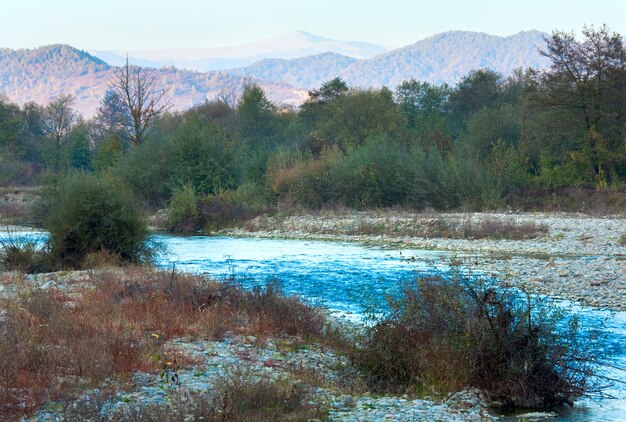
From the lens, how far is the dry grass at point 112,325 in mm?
10367

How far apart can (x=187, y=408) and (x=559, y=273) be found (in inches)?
656

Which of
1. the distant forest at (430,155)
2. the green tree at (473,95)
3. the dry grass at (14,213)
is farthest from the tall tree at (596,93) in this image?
the dry grass at (14,213)

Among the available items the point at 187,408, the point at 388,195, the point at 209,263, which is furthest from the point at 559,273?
the point at 388,195

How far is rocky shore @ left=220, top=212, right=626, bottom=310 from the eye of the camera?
70.4 feet

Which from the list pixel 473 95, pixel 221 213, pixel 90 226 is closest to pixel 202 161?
pixel 221 213

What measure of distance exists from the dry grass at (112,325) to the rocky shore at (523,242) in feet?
14.2

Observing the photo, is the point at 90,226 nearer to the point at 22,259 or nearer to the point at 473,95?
the point at 22,259

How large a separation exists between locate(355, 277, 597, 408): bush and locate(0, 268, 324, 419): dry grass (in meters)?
2.90

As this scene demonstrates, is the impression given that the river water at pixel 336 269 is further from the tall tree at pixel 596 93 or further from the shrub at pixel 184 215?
the tall tree at pixel 596 93

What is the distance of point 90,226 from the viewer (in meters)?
25.5

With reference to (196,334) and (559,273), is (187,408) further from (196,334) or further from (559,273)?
(559,273)

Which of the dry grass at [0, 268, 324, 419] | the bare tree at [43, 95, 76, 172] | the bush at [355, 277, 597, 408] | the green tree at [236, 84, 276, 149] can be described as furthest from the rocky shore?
the bare tree at [43, 95, 76, 172]

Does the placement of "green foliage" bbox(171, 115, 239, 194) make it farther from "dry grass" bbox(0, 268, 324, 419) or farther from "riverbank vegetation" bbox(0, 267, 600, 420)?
"riverbank vegetation" bbox(0, 267, 600, 420)

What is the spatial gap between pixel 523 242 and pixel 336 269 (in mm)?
9703
